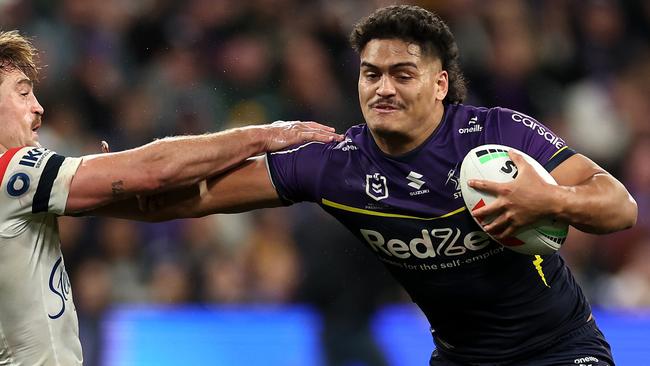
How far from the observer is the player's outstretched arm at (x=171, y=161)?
12.4ft

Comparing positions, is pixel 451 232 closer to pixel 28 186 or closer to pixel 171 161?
pixel 171 161

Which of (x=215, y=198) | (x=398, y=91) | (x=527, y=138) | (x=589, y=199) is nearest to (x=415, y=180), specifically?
(x=398, y=91)

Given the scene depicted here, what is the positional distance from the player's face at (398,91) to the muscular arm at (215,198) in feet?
1.77

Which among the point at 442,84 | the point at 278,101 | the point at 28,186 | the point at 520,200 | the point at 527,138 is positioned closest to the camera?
the point at 520,200

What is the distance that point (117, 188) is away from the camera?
382 centimetres

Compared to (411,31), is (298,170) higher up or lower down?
lower down

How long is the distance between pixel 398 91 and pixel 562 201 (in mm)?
811

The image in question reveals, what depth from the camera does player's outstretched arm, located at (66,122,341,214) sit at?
3.77 metres

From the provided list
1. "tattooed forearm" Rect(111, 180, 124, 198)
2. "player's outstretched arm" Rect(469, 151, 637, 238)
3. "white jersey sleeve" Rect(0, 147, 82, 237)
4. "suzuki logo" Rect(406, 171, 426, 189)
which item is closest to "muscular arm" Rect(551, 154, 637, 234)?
"player's outstretched arm" Rect(469, 151, 637, 238)

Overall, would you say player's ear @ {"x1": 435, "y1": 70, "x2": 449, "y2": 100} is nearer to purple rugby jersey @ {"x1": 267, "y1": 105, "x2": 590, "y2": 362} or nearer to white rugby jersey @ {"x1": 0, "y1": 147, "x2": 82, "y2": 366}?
purple rugby jersey @ {"x1": 267, "y1": 105, "x2": 590, "y2": 362}

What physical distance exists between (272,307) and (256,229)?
83 cm

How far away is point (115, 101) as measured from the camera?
316 inches

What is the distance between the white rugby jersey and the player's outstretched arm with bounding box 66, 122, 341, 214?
8 cm

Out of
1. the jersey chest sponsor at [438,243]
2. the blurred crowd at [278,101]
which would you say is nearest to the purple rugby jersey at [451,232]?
the jersey chest sponsor at [438,243]
